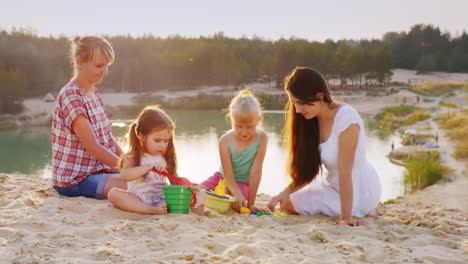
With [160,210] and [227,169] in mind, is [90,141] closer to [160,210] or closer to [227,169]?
[160,210]

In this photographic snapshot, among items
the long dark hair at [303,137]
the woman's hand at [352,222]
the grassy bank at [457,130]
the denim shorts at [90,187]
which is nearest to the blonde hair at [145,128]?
the denim shorts at [90,187]

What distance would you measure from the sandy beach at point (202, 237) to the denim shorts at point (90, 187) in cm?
8

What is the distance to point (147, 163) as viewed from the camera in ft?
10.3

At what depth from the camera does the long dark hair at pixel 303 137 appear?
3211 mm

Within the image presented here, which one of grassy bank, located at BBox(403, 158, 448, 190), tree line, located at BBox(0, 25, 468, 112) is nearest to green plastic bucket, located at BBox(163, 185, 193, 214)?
grassy bank, located at BBox(403, 158, 448, 190)

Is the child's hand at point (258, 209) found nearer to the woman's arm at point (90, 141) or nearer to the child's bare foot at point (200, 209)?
the child's bare foot at point (200, 209)

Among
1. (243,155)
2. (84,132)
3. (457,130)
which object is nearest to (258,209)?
(243,155)

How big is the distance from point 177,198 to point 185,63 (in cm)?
3808

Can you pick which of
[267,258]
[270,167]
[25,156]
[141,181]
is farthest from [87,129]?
[25,156]

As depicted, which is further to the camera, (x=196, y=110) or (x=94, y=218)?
(x=196, y=110)

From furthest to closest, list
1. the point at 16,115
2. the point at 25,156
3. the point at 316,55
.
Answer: the point at 316,55, the point at 16,115, the point at 25,156

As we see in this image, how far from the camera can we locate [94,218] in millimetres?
2963

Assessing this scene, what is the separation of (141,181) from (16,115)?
24685 millimetres

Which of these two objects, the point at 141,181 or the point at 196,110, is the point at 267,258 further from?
the point at 196,110
